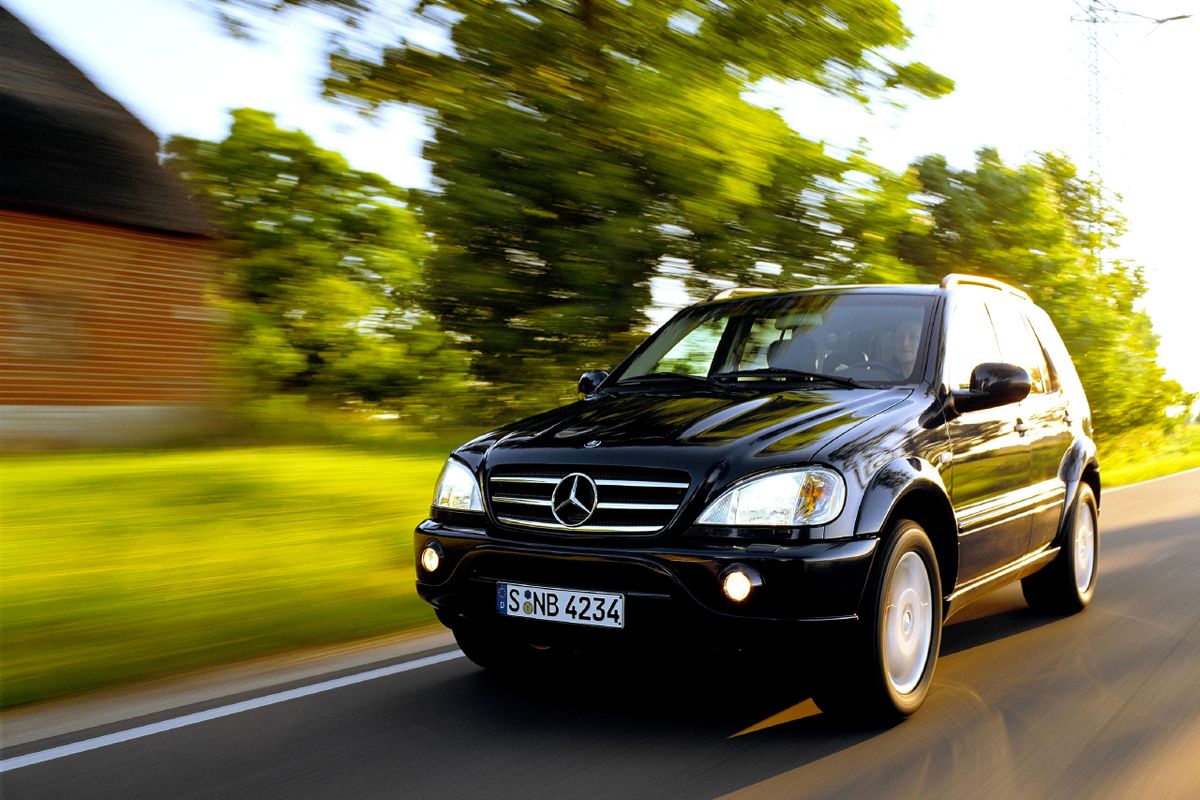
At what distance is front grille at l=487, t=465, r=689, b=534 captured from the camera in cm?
422

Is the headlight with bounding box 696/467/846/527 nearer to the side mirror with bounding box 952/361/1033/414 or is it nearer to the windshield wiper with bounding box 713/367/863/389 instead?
the windshield wiper with bounding box 713/367/863/389

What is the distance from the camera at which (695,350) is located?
601 cm

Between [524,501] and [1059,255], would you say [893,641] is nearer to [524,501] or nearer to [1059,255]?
[524,501]

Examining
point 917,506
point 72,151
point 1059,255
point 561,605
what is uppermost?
point 72,151

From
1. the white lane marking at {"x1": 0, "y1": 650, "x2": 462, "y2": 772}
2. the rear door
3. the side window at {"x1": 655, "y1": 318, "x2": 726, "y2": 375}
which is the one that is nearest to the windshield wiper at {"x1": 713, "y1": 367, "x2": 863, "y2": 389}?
Result: the side window at {"x1": 655, "y1": 318, "x2": 726, "y2": 375}

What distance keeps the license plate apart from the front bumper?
0.02 meters

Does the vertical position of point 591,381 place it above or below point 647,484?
above

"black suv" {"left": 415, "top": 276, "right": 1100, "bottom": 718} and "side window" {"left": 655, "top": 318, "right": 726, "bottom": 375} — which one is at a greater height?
"side window" {"left": 655, "top": 318, "right": 726, "bottom": 375}

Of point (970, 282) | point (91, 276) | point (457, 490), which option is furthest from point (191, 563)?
point (91, 276)

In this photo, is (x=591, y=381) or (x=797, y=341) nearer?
(x=797, y=341)

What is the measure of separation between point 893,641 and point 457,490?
5.98 feet

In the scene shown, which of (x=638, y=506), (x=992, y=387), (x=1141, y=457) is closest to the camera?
(x=638, y=506)

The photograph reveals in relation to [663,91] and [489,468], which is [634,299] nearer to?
[663,91]

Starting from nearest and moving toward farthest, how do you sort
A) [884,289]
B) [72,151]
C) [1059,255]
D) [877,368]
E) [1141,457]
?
[877,368] < [884,289] < [72,151] < [1059,255] < [1141,457]
